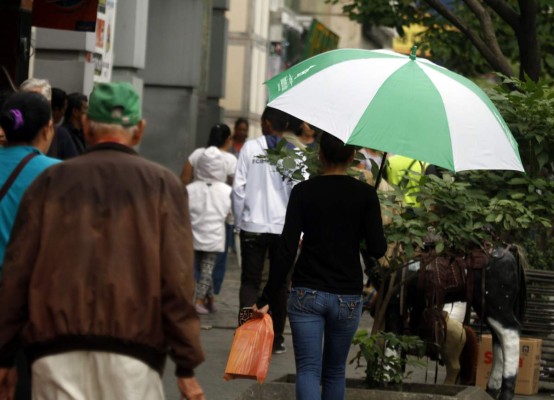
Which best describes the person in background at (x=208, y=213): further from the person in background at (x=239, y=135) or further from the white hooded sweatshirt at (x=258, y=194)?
the person in background at (x=239, y=135)

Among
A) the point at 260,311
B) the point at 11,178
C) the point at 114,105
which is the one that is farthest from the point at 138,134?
the point at 260,311

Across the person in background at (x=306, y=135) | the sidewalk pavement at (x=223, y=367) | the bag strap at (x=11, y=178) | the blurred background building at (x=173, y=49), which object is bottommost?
the sidewalk pavement at (x=223, y=367)

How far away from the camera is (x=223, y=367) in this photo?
35.1ft

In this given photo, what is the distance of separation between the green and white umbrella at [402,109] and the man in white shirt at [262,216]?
10.9 ft

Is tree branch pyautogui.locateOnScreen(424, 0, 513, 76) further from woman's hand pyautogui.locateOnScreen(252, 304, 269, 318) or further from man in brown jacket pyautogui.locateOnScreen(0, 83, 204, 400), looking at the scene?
man in brown jacket pyautogui.locateOnScreen(0, 83, 204, 400)

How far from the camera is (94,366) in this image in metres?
4.64

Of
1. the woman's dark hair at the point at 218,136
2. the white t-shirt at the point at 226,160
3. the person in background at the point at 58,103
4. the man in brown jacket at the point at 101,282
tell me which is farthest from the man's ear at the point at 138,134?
the woman's dark hair at the point at 218,136

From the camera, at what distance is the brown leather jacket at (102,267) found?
15.2 feet

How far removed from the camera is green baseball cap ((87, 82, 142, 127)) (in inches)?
193

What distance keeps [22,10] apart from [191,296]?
26.2 ft

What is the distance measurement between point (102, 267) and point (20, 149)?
1.52m

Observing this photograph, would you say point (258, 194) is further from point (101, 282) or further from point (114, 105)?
point (101, 282)

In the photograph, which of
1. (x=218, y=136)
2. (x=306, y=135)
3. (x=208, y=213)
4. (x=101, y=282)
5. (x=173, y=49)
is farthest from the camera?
(x=173, y=49)

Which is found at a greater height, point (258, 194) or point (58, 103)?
point (58, 103)
